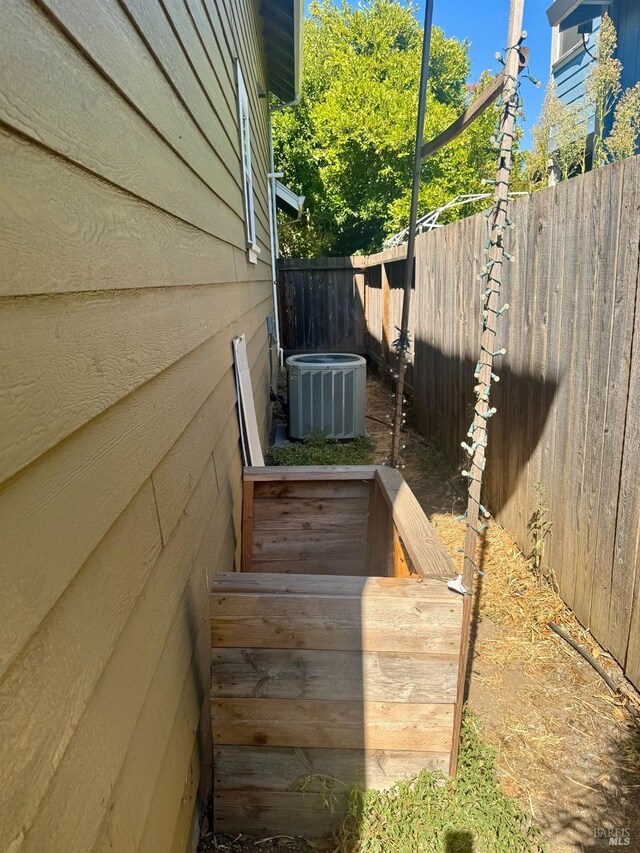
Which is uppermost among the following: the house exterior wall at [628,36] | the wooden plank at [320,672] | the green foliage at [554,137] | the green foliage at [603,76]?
the house exterior wall at [628,36]

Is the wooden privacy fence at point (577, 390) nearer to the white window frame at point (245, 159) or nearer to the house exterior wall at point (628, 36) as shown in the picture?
the white window frame at point (245, 159)

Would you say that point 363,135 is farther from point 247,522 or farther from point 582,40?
point 247,522

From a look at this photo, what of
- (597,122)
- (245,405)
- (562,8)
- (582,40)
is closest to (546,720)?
(245,405)

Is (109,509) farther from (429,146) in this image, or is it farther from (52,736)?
(429,146)

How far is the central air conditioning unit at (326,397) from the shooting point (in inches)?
245

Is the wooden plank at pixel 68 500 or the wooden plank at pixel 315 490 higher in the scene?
the wooden plank at pixel 68 500

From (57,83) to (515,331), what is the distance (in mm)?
Result: 3304

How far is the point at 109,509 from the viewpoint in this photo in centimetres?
101

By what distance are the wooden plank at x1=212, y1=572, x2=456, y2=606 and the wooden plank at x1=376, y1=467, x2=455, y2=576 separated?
0.29 feet

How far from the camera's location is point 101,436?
992 millimetres

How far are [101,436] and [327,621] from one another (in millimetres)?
993

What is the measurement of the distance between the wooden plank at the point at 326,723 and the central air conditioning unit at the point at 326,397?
4523 millimetres

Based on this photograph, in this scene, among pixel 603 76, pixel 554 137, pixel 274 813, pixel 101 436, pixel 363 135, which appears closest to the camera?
pixel 101 436

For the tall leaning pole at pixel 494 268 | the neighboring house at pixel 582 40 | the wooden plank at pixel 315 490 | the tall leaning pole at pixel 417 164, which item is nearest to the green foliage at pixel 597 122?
the neighboring house at pixel 582 40
